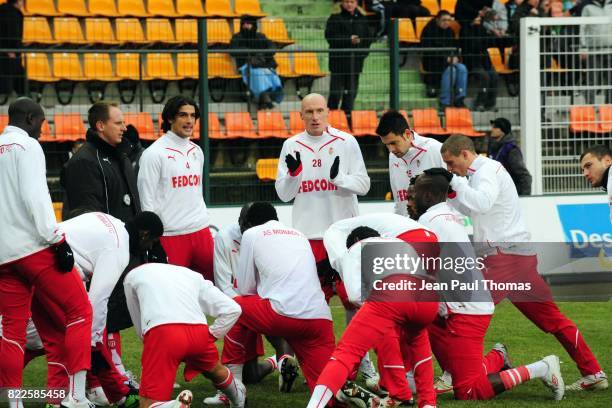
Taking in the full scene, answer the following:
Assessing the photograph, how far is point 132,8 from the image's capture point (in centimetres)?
1880

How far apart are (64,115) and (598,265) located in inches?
282

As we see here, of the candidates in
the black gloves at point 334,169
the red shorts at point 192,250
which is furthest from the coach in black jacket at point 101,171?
the black gloves at point 334,169

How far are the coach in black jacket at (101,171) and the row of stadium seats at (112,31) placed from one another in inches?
311

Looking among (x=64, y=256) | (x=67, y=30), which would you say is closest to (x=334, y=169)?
(x=64, y=256)

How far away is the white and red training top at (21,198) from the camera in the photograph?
733 cm

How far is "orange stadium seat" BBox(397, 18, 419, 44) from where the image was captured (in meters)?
17.4

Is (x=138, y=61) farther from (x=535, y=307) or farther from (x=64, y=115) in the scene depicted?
(x=535, y=307)

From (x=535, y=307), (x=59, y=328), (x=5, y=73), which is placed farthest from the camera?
(x=5, y=73)

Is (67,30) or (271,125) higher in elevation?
(67,30)

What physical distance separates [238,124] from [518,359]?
21.6ft

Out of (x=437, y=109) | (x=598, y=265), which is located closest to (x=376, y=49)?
(x=437, y=109)

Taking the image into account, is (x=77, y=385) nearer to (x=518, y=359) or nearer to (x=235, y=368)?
(x=235, y=368)

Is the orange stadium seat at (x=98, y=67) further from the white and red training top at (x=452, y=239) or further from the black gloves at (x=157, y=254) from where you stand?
the white and red training top at (x=452, y=239)

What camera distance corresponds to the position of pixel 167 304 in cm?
717
